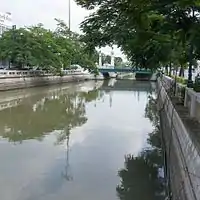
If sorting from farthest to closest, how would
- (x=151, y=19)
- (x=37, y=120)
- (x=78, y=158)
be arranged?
(x=37, y=120) < (x=78, y=158) < (x=151, y=19)

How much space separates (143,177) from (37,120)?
10949mm

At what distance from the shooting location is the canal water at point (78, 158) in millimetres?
8883

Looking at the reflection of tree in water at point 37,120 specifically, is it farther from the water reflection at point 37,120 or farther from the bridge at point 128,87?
the bridge at point 128,87

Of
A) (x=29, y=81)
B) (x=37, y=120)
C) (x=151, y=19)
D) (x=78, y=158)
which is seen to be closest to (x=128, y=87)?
(x=29, y=81)

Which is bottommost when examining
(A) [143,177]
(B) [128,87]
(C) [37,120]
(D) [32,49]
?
(B) [128,87]

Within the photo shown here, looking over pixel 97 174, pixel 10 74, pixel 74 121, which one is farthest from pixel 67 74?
pixel 97 174

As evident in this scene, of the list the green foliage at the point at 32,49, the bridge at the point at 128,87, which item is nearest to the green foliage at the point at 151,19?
the green foliage at the point at 32,49

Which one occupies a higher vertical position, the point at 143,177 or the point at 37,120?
the point at 143,177

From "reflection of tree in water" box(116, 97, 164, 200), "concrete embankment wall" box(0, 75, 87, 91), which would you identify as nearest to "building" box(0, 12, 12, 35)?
"concrete embankment wall" box(0, 75, 87, 91)

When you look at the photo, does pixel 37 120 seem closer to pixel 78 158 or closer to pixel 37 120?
pixel 37 120

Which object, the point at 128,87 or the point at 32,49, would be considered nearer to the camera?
the point at 32,49

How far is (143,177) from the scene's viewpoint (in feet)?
33.1

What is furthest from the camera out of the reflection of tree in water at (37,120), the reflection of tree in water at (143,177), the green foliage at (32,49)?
the green foliage at (32,49)

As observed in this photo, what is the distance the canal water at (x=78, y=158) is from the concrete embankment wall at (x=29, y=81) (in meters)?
17.0
